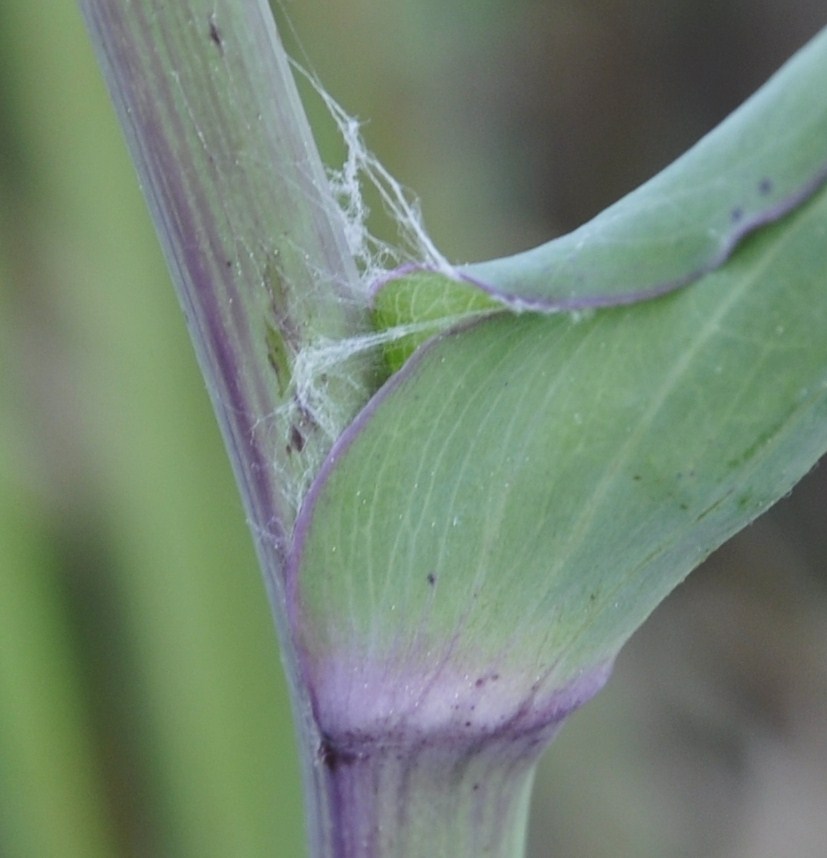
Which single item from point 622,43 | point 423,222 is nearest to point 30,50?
point 423,222

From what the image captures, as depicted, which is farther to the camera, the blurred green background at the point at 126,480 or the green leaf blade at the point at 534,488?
the blurred green background at the point at 126,480

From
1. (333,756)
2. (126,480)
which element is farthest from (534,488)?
(126,480)

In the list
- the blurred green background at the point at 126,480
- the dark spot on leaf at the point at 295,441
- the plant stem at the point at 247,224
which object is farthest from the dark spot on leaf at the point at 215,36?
the blurred green background at the point at 126,480

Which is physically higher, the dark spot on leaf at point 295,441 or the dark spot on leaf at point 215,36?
the dark spot on leaf at point 215,36

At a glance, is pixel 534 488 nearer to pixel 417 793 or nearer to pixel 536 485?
pixel 536 485

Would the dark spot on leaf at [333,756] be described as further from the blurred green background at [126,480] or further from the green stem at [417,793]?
the blurred green background at [126,480]

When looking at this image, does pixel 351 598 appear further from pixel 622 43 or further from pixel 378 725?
pixel 622 43

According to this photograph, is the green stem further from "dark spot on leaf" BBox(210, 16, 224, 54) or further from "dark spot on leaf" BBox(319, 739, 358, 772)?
"dark spot on leaf" BBox(210, 16, 224, 54)

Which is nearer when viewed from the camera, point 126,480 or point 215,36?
point 215,36
